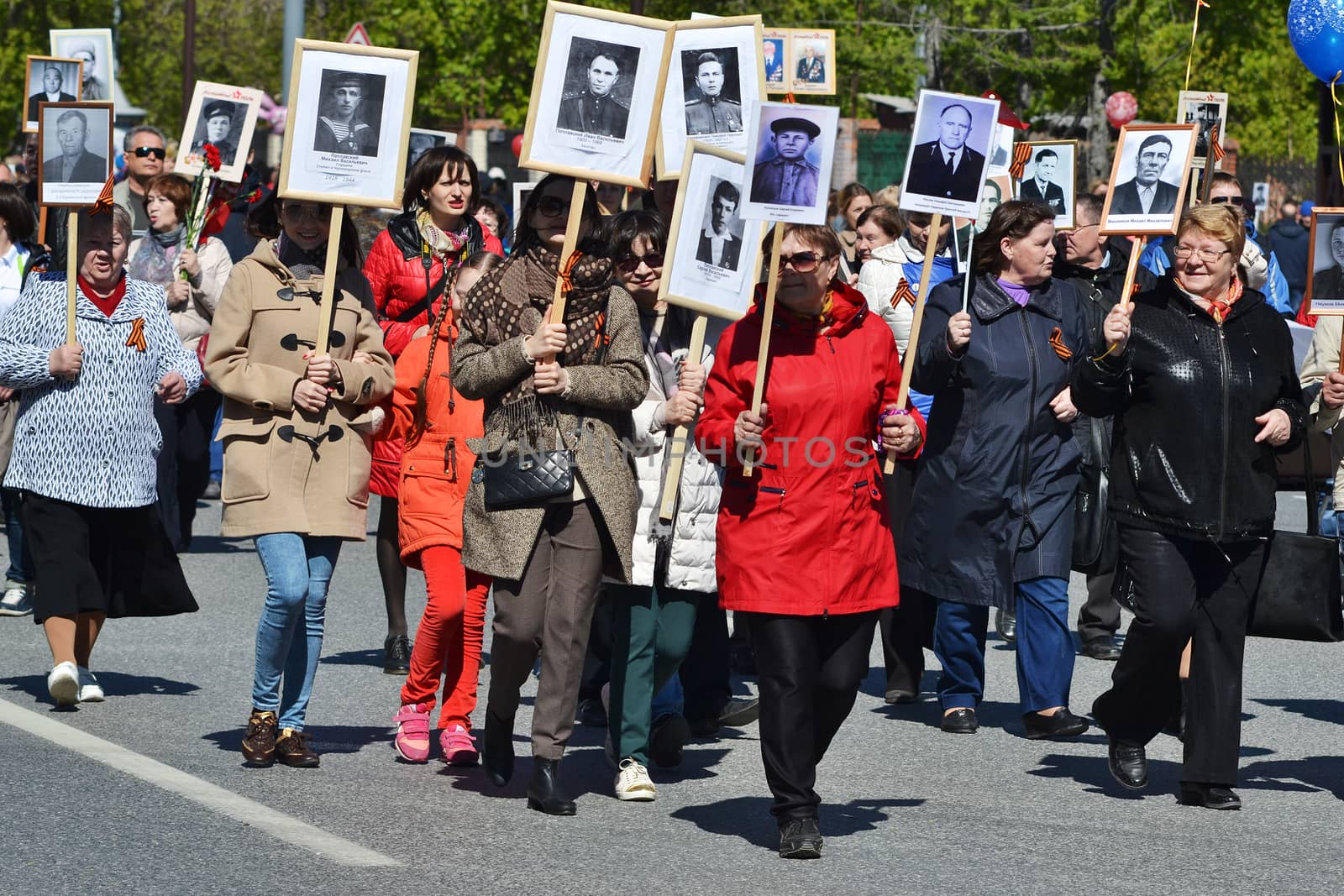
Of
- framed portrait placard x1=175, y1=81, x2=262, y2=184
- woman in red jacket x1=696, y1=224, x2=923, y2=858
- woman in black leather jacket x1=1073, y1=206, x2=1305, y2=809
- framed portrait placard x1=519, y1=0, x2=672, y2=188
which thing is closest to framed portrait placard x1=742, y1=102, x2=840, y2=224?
woman in red jacket x1=696, y1=224, x2=923, y2=858

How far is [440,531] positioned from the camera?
742 centimetres

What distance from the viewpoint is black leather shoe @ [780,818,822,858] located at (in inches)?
230

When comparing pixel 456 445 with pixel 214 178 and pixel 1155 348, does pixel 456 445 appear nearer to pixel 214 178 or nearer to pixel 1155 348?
pixel 1155 348

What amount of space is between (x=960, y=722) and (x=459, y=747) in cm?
201

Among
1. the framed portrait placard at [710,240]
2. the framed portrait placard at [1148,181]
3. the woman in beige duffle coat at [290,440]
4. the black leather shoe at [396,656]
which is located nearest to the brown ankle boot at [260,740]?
the woman in beige duffle coat at [290,440]

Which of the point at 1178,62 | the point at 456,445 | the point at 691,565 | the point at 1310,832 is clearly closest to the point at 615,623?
the point at 691,565

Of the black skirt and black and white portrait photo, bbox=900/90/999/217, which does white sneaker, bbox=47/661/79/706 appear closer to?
the black skirt

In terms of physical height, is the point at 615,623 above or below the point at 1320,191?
below

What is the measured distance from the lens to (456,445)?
24.8 feet

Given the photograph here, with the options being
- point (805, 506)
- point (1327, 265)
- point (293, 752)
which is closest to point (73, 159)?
point (293, 752)

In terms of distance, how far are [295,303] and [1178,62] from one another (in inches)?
1004

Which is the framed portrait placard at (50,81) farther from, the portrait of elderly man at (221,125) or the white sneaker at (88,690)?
the white sneaker at (88,690)

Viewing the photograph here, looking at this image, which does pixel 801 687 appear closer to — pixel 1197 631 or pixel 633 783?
pixel 633 783

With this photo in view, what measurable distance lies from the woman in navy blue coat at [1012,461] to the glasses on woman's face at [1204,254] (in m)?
1.11
